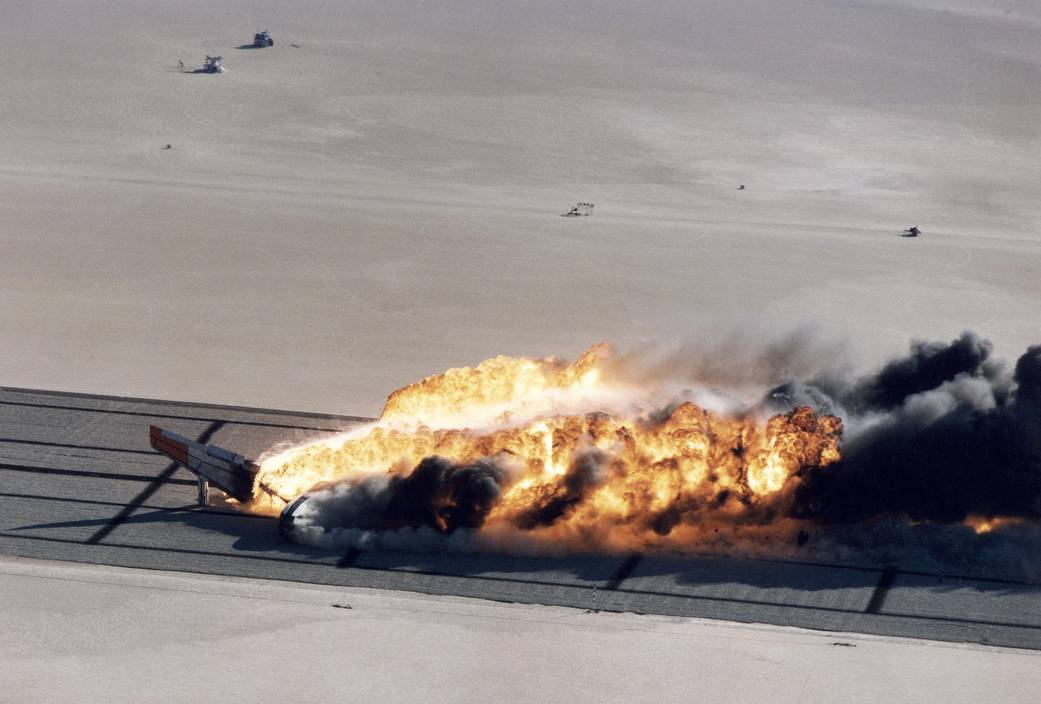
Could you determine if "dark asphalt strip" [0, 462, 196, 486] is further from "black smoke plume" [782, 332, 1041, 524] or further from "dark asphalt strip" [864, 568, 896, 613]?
"dark asphalt strip" [864, 568, 896, 613]

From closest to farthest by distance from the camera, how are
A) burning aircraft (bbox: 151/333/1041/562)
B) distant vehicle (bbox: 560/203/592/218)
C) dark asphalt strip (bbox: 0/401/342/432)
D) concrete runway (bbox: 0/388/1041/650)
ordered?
1. concrete runway (bbox: 0/388/1041/650)
2. burning aircraft (bbox: 151/333/1041/562)
3. dark asphalt strip (bbox: 0/401/342/432)
4. distant vehicle (bbox: 560/203/592/218)

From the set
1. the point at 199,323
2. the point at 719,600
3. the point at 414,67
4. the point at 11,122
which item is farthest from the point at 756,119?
the point at 719,600

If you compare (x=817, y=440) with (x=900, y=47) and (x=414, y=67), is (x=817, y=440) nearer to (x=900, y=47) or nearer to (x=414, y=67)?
(x=414, y=67)

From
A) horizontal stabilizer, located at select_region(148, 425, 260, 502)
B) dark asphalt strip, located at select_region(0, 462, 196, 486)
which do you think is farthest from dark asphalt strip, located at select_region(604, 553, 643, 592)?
dark asphalt strip, located at select_region(0, 462, 196, 486)

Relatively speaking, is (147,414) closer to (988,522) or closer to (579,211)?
(988,522)

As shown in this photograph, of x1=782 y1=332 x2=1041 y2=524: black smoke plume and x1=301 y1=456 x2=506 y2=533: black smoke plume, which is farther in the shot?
x1=782 y1=332 x2=1041 y2=524: black smoke plume

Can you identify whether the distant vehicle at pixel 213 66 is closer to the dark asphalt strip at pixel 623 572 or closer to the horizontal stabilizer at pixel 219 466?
the horizontal stabilizer at pixel 219 466
